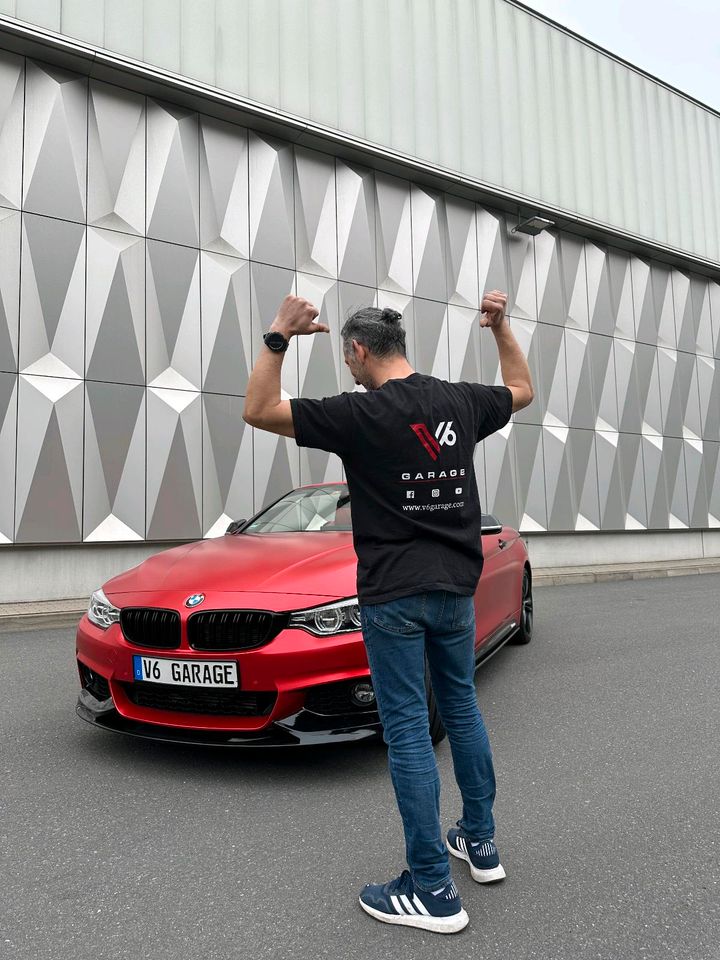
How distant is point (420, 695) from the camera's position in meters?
2.27

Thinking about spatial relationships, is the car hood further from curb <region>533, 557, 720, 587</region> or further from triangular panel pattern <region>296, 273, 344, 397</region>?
curb <region>533, 557, 720, 587</region>

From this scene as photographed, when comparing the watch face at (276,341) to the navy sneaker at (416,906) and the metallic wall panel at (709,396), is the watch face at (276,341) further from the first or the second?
the metallic wall panel at (709,396)

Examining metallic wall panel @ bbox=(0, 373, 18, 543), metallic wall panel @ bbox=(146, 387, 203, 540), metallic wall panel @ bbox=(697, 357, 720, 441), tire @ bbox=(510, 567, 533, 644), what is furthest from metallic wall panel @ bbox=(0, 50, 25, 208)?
metallic wall panel @ bbox=(697, 357, 720, 441)

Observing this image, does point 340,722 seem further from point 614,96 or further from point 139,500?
point 614,96

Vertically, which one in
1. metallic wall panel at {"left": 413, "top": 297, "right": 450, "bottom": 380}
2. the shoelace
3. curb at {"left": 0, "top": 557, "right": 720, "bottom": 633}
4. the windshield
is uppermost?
metallic wall panel at {"left": 413, "top": 297, "right": 450, "bottom": 380}

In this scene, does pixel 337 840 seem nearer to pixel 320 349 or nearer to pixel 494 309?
pixel 494 309

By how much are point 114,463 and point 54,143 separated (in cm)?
453

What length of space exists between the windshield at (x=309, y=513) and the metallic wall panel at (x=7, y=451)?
18.7ft

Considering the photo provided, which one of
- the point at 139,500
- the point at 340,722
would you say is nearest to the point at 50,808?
the point at 340,722

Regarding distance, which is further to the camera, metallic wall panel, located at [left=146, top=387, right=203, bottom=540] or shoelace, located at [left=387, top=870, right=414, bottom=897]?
metallic wall panel, located at [left=146, top=387, right=203, bottom=540]

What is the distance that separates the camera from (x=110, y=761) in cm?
367

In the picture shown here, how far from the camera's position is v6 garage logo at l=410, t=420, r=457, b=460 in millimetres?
2275

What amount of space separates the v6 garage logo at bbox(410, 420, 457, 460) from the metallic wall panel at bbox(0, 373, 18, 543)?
8.79 metres

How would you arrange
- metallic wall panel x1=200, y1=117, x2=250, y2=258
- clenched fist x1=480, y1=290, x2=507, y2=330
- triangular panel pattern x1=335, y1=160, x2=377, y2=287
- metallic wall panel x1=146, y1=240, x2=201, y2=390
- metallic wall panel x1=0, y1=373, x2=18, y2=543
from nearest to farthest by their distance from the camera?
clenched fist x1=480, y1=290, x2=507, y2=330 → metallic wall panel x1=0, y1=373, x2=18, y2=543 → metallic wall panel x1=146, y1=240, x2=201, y2=390 → metallic wall panel x1=200, y1=117, x2=250, y2=258 → triangular panel pattern x1=335, y1=160, x2=377, y2=287
